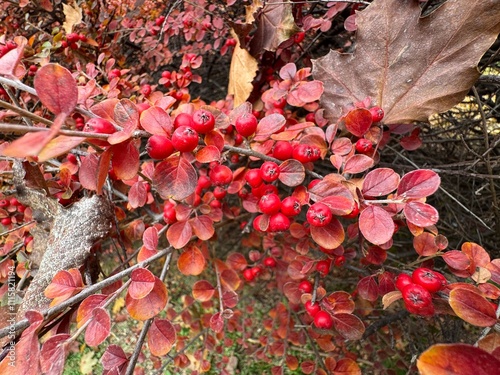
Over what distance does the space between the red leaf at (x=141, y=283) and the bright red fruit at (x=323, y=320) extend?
479mm

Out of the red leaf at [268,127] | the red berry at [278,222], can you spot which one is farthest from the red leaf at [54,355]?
the red leaf at [268,127]

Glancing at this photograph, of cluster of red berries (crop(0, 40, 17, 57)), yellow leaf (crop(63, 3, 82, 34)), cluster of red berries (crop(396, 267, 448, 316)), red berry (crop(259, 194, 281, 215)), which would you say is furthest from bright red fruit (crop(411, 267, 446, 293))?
yellow leaf (crop(63, 3, 82, 34))

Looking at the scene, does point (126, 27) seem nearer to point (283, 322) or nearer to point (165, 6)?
point (165, 6)

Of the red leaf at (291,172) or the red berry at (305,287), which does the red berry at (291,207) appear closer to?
the red leaf at (291,172)

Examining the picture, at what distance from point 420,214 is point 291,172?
0.28m

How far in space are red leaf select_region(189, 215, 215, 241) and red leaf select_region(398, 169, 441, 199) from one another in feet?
1.63

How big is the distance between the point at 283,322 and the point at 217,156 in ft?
4.02

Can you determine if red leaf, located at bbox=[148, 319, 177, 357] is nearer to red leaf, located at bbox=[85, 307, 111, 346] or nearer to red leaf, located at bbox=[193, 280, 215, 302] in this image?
red leaf, located at bbox=[85, 307, 111, 346]

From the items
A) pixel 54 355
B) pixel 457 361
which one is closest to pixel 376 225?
pixel 457 361

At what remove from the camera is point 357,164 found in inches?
31.7

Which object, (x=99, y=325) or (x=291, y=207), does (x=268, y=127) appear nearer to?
(x=291, y=207)

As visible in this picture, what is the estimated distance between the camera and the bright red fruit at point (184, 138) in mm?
625

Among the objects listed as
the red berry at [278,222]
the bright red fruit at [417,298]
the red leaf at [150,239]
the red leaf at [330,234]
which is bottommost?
the bright red fruit at [417,298]

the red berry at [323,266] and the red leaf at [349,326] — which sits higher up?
the red berry at [323,266]
